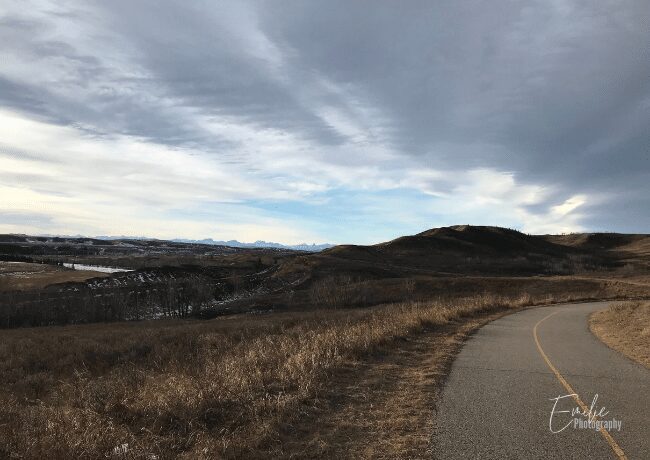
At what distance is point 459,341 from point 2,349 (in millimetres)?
28992

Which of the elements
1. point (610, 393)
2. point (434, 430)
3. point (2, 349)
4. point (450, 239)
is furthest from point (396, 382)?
point (450, 239)


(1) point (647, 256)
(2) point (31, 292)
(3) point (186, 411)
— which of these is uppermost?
(1) point (647, 256)

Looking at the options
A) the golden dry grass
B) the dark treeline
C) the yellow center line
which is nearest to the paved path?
the yellow center line

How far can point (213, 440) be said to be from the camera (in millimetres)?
6301

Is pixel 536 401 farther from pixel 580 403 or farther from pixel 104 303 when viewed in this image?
pixel 104 303

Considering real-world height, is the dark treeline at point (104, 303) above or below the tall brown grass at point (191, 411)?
below

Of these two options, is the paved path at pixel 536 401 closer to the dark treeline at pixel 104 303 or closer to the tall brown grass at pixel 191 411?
the tall brown grass at pixel 191 411

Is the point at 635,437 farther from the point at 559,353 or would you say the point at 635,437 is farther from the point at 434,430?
the point at 559,353

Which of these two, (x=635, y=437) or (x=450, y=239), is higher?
(x=450, y=239)

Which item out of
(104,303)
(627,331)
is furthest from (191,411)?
(104,303)

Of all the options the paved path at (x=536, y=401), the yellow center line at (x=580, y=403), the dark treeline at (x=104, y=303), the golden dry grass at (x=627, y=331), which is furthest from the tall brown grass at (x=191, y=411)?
the dark treeline at (x=104, y=303)

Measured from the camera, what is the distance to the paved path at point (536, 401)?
6.13 metres

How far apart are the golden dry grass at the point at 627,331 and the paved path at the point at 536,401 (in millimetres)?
598

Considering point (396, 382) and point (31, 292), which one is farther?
point (31, 292)
